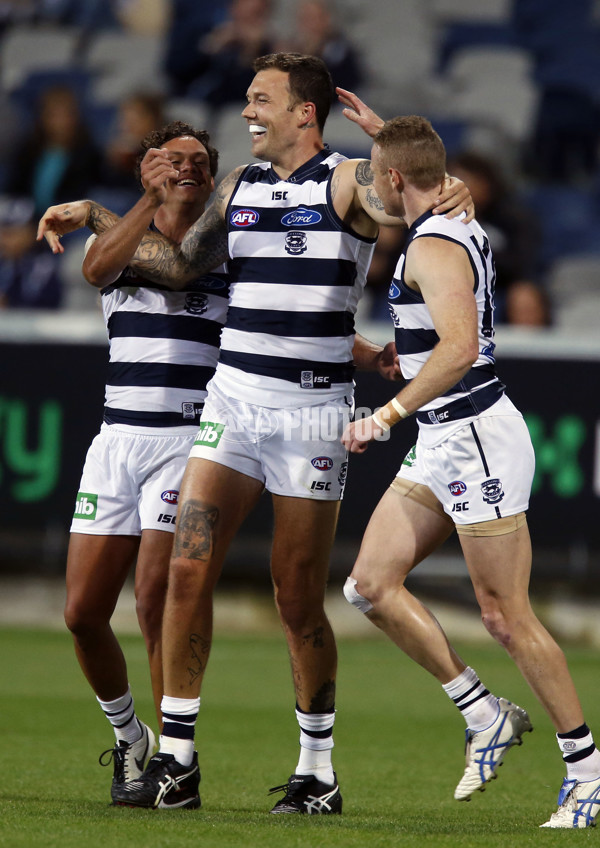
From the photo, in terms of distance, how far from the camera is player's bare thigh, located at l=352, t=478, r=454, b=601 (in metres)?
4.94

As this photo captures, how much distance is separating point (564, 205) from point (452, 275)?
9621mm

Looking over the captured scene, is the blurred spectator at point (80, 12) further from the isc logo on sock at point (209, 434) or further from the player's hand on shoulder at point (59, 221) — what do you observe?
the isc logo on sock at point (209, 434)

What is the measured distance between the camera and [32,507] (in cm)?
1055

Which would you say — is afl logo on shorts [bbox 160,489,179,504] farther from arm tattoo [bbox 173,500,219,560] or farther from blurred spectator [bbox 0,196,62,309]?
blurred spectator [bbox 0,196,62,309]

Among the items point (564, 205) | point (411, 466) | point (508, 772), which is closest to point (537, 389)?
point (564, 205)

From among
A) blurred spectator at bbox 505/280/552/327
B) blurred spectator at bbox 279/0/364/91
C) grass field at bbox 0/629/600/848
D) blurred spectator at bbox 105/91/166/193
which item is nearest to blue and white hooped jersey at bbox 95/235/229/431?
grass field at bbox 0/629/600/848

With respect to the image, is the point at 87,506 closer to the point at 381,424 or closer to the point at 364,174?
the point at 381,424

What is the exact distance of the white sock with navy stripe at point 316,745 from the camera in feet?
16.3

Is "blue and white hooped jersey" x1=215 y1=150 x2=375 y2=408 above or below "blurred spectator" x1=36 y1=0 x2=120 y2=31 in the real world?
below

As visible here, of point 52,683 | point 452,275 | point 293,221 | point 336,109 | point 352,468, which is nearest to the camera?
point 452,275

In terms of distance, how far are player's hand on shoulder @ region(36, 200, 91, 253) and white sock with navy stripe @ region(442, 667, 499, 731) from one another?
2299 mm

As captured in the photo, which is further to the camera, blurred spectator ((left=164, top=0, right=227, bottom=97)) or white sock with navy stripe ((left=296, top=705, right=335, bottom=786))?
blurred spectator ((left=164, top=0, right=227, bottom=97))

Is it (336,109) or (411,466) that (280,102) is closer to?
(411,466)

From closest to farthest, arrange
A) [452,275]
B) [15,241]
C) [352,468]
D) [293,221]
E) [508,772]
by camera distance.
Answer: [452,275] → [293,221] → [508,772] → [352,468] → [15,241]
